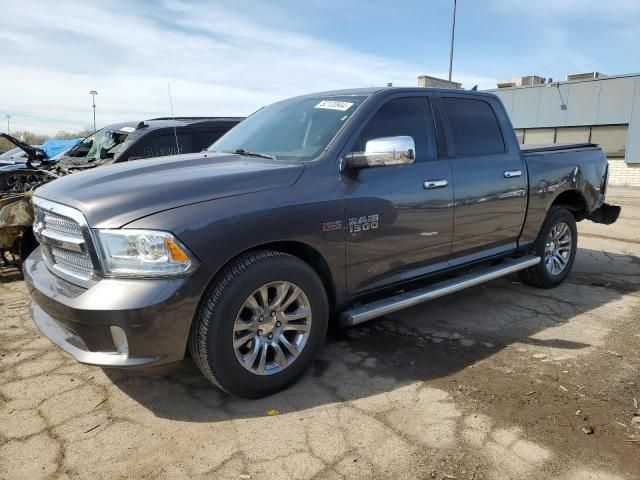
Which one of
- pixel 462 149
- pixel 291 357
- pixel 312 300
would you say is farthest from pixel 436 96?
pixel 291 357

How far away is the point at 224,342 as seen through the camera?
277cm

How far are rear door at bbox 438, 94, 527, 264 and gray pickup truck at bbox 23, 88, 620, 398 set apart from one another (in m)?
0.02

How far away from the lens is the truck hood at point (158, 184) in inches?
104

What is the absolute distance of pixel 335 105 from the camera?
12.4ft

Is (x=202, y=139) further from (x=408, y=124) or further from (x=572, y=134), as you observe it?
(x=572, y=134)

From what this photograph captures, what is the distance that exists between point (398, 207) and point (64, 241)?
6.99 feet

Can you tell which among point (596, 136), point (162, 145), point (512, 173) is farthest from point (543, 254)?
point (596, 136)

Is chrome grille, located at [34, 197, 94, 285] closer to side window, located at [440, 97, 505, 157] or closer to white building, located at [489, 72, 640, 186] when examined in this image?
side window, located at [440, 97, 505, 157]

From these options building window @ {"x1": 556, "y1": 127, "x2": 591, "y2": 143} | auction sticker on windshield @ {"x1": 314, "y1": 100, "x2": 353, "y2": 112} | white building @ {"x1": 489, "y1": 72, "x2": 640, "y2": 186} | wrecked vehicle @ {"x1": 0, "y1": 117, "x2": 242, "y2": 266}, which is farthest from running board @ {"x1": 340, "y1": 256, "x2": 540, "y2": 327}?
building window @ {"x1": 556, "y1": 127, "x2": 591, "y2": 143}

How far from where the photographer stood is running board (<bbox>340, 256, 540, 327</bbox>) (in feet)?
11.1

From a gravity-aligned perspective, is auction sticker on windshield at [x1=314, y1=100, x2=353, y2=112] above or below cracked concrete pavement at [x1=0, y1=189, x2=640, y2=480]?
above

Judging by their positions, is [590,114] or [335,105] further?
[590,114]

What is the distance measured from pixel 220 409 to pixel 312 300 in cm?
84

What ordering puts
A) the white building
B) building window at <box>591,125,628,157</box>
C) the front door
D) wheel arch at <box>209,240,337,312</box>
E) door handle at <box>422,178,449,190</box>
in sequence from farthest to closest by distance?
building window at <box>591,125,628,157</box> < the white building < door handle at <box>422,178,449,190</box> < the front door < wheel arch at <box>209,240,337,312</box>
